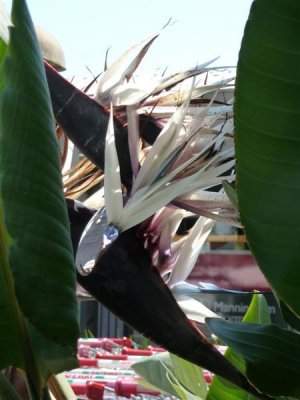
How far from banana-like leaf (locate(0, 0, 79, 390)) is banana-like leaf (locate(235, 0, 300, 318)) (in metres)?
0.14

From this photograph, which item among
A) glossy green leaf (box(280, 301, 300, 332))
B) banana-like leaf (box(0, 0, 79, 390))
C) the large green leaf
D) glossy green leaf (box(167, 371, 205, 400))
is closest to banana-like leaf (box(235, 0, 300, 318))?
glossy green leaf (box(280, 301, 300, 332))

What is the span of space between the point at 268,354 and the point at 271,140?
179 millimetres

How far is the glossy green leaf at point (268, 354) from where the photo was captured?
61 cm

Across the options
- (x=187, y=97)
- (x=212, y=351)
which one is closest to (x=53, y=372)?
(x=212, y=351)

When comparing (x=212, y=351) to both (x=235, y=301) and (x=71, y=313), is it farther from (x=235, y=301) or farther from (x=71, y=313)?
(x=235, y=301)

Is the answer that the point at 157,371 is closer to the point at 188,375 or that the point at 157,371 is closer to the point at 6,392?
the point at 188,375

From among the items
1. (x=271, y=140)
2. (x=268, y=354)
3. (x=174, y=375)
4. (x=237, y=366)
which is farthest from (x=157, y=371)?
(x=271, y=140)

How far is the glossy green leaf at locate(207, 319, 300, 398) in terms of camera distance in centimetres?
61

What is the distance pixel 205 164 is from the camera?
24.4 inches

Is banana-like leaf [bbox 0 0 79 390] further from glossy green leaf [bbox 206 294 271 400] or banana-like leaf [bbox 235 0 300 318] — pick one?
glossy green leaf [bbox 206 294 271 400]

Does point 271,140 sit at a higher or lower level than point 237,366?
higher

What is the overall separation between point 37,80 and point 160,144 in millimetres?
155

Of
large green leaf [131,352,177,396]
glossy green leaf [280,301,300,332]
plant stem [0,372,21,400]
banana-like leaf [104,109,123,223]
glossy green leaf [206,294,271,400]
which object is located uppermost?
banana-like leaf [104,109,123,223]

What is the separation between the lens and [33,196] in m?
0.49
